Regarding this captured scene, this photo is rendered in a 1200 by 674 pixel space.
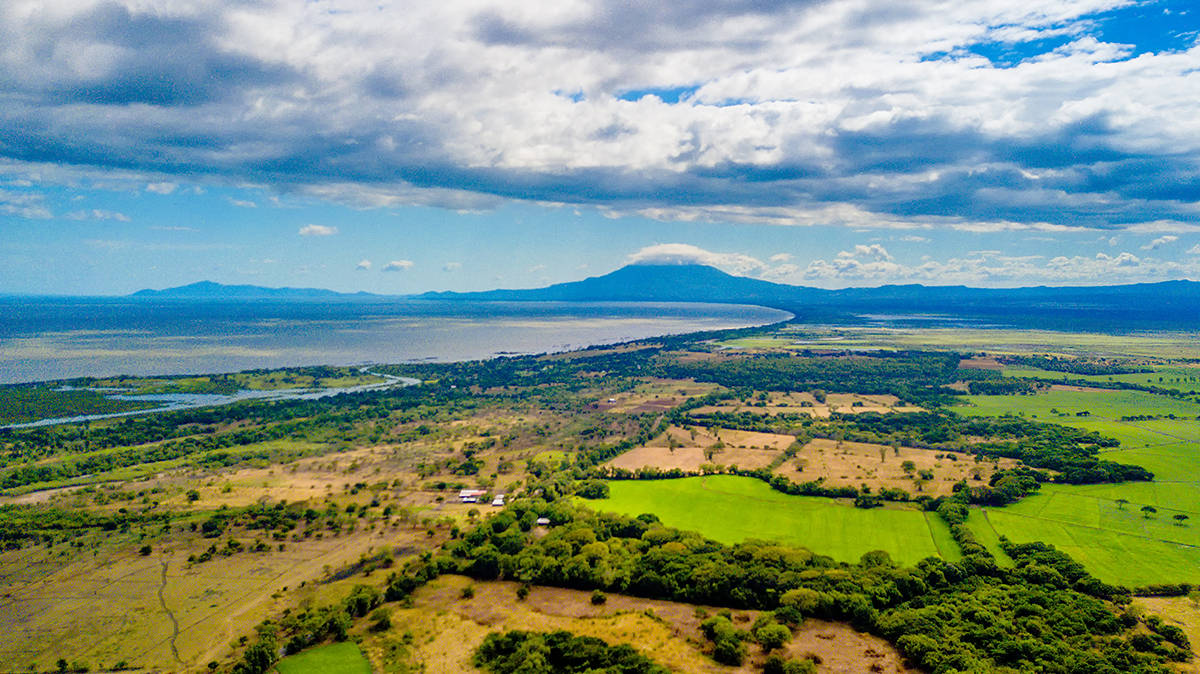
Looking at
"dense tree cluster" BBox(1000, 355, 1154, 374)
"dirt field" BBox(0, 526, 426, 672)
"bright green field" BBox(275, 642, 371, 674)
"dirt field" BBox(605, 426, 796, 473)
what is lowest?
"bright green field" BBox(275, 642, 371, 674)

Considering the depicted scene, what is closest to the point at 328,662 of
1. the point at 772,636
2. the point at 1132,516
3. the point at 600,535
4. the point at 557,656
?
the point at 557,656

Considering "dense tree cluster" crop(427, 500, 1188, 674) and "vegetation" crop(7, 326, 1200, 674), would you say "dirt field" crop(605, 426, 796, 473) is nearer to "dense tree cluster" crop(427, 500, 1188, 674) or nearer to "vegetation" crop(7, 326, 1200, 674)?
"vegetation" crop(7, 326, 1200, 674)

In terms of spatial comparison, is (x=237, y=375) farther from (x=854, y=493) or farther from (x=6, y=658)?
(x=854, y=493)

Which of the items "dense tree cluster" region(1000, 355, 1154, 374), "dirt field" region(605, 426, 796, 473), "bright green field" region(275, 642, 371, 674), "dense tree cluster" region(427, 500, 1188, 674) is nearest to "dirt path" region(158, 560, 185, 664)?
"bright green field" region(275, 642, 371, 674)

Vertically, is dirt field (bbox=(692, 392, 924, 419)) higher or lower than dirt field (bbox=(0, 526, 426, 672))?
higher

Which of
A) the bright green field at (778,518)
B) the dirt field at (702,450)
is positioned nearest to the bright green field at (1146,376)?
the dirt field at (702,450)

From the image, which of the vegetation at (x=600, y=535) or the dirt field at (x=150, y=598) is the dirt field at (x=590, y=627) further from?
the dirt field at (x=150, y=598)

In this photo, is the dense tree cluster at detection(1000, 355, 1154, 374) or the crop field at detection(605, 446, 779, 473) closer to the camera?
the crop field at detection(605, 446, 779, 473)
